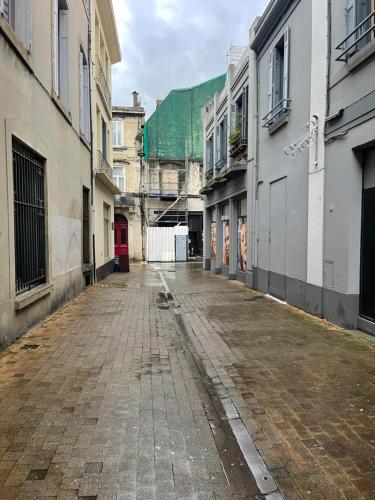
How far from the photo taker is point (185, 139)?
93.2 ft

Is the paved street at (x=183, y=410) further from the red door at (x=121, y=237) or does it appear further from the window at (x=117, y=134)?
the window at (x=117, y=134)

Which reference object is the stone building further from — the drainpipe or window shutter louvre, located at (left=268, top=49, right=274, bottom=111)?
window shutter louvre, located at (left=268, top=49, right=274, bottom=111)

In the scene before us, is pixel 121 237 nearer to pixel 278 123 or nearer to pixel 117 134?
pixel 117 134

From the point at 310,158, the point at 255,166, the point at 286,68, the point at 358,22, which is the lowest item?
the point at 310,158

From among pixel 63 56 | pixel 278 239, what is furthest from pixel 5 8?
pixel 278 239

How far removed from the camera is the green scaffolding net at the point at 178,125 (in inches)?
1098

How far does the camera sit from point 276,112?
10125mm

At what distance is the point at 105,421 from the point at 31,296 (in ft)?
12.2

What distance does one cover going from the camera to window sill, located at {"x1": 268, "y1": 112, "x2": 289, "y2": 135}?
31.2 feet

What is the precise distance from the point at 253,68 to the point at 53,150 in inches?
279

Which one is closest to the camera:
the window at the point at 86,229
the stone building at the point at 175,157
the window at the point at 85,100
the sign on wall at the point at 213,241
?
the window at the point at 85,100

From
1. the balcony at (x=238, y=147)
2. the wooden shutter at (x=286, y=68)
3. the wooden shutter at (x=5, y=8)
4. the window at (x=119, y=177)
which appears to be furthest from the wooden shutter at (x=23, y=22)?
the window at (x=119, y=177)

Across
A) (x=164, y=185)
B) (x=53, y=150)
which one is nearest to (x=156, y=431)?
(x=53, y=150)

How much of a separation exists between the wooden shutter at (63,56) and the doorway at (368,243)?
289 inches
